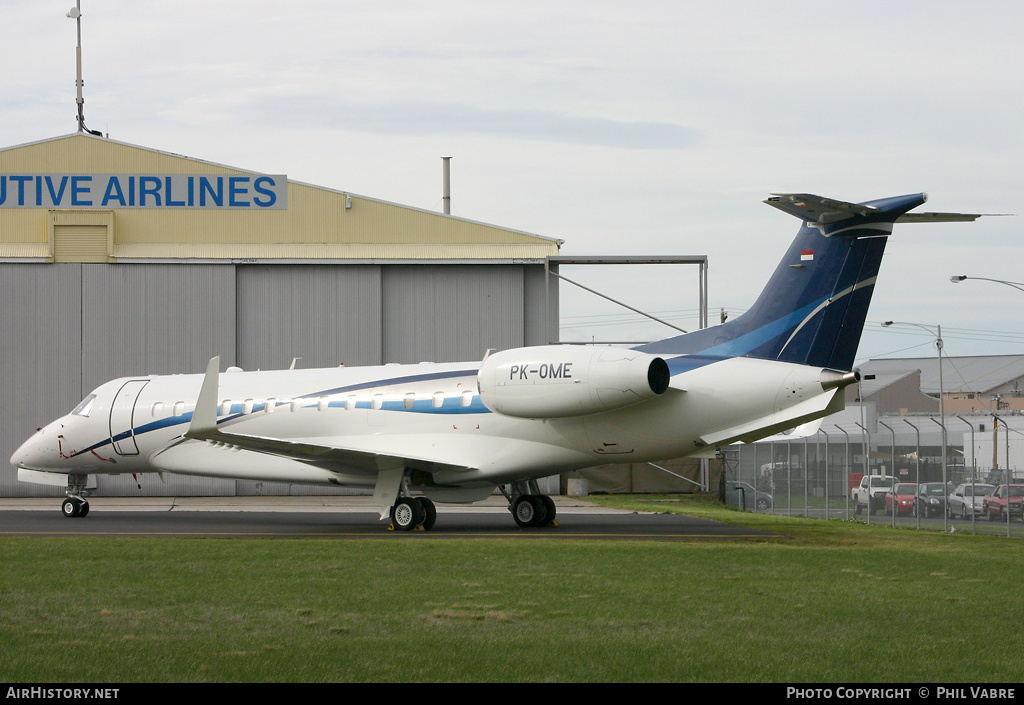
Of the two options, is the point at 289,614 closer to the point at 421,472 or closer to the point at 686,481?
the point at 421,472

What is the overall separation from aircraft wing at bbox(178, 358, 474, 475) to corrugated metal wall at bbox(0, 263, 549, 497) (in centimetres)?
1561

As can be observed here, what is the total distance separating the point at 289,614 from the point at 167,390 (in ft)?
51.1

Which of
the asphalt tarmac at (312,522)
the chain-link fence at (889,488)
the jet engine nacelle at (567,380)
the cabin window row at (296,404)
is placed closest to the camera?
the jet engine nacelle at (567,380)

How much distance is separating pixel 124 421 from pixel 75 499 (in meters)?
2.29

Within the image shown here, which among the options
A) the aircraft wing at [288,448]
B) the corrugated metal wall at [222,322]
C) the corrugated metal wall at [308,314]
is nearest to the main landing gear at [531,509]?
the aircraft wing at [288,448]

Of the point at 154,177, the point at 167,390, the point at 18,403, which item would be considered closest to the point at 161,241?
the point at 154,177

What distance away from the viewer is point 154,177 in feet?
119

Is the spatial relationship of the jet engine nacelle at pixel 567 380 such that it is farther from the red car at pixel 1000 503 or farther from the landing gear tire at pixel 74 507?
the landing gear tire at pixel 74 507

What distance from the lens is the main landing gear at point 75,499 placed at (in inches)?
986

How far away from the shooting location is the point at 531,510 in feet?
71.9

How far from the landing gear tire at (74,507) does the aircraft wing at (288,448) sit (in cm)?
701

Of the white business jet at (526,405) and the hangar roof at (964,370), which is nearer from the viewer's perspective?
the white business jet at (526,405)

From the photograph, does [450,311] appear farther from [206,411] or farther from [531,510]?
[206,411]
